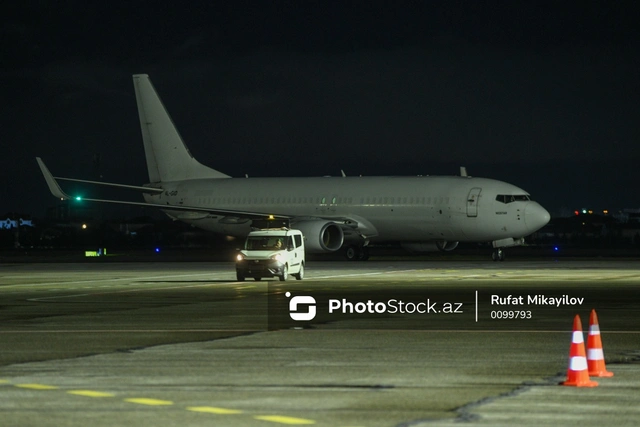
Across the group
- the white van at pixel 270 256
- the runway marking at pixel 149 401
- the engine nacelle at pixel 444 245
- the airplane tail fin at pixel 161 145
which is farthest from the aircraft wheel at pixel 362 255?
the runway marking at pixel 149 401

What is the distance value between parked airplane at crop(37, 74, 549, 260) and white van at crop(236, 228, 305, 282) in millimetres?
16647

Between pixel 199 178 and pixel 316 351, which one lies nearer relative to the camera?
pixel 316 351

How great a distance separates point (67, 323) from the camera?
948 inches

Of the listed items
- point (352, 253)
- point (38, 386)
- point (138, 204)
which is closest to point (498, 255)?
point (352, 253)

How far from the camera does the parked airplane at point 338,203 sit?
58.9 m

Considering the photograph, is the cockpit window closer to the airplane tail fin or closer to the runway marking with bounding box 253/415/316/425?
the airplane tail fin

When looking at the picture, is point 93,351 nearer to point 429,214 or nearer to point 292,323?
point 292,323

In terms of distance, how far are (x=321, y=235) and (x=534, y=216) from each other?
1049 centimetres

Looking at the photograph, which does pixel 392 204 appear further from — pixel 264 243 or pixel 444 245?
pixel 264 243

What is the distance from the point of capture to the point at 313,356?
17859mm

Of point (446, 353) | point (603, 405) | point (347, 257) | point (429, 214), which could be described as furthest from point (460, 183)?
point (603, 405)

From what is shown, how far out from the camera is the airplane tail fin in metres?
71.9

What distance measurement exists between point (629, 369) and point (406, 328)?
7000 mm

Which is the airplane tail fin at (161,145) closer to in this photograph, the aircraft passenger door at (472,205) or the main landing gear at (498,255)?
the aircraft passenger door at (472,205)
